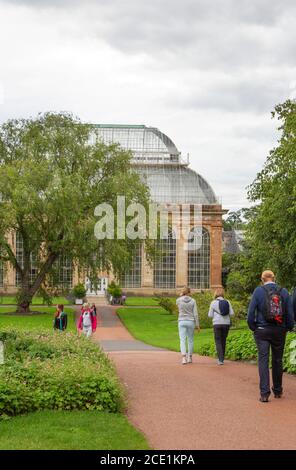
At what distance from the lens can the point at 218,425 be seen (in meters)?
8.12

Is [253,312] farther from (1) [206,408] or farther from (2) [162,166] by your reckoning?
(2) [162,166]

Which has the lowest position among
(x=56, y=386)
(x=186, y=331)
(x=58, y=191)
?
(x=56, y=386)

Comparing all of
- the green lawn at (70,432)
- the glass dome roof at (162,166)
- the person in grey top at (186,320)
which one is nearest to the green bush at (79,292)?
the glass dome roof at (162,166)

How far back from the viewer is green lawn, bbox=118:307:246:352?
25.5 metres

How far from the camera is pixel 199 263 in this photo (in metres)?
72.2

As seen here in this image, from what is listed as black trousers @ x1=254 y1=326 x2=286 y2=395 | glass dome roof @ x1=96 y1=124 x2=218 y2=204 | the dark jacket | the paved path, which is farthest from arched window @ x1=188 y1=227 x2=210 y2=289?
the dark jacket

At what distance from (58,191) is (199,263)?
35734mm

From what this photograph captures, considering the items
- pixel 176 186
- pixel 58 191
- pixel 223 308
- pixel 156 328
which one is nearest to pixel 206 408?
pixel 223 308

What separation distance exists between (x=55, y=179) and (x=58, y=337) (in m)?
26.0

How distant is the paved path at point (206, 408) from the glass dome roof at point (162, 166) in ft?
190

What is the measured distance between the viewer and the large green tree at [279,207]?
867 inches

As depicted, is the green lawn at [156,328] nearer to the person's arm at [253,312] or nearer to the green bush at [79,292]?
the green bush at [79,292]

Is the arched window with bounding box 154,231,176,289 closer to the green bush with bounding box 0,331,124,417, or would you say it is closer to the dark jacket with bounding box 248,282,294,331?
the green bush with bounding box 0,331,124,417
